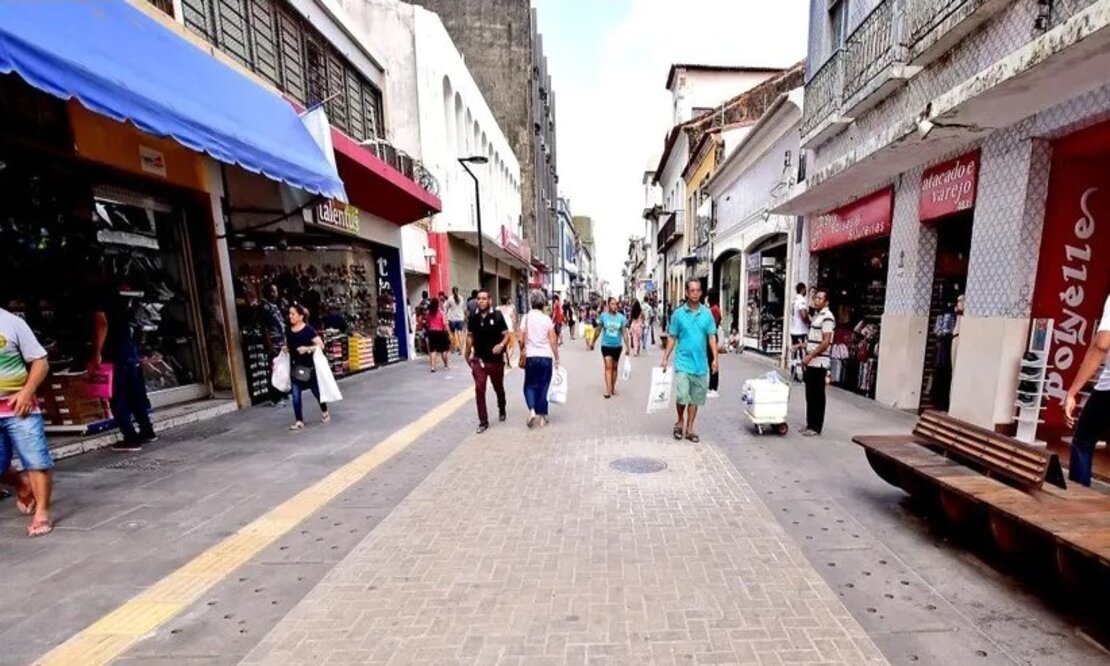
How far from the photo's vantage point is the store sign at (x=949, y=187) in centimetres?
610

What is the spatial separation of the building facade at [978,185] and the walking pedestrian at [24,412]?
7.98 m

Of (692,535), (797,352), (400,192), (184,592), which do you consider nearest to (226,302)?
(400,192)

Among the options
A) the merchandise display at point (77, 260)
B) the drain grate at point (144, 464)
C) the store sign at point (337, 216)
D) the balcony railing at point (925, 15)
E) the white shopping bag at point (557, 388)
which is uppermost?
the balcony railing at point (925, 15)

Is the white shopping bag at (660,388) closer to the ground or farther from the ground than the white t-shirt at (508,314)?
closer to the ground

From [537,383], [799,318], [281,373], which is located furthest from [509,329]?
[799,318]

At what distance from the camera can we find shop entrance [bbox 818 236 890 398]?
890 cm

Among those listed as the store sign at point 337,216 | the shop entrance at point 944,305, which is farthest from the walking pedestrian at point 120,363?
the shop entrance at point 944,305

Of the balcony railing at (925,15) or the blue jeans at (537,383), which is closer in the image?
the balcony railing at (925,15)

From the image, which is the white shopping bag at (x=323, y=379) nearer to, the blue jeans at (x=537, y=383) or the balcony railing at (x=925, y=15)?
the blue jeans at (x=537, y=383)

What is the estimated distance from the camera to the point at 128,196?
6402 mm

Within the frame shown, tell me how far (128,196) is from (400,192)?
5.21 m

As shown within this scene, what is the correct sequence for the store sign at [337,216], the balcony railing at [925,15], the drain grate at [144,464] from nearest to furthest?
the drain grate at [144,464] → the balcony railing at [925,15] → the store sign at [337,216]

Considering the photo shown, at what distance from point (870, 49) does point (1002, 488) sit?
746cm

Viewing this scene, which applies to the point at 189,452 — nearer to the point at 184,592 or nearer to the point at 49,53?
the point at 184,592
